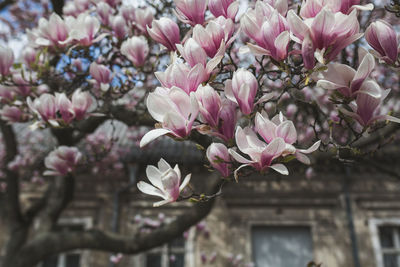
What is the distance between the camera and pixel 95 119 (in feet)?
12.0

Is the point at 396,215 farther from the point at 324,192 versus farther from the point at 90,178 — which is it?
the point at 90,178

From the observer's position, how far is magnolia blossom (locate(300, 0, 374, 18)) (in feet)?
3.61

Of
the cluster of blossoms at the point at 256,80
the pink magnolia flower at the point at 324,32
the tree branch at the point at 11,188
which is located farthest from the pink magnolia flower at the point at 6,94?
the tree branch at the point at 11,188

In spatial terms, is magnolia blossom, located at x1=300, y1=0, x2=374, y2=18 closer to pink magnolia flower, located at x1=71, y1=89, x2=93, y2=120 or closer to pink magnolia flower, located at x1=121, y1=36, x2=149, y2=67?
pink magnolia flower, located at x1=121, y1=36, x2=149, y2=67

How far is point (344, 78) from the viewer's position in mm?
1119

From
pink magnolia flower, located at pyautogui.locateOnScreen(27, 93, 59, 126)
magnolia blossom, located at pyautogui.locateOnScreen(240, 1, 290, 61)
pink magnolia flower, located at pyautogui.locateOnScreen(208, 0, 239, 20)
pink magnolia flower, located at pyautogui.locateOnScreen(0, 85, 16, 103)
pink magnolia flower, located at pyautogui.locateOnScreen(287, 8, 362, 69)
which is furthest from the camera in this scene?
pink magnolia flower, located at pyautogui.locateOnScreen(0, 85, 16, 103)

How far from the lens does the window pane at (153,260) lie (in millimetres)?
7969

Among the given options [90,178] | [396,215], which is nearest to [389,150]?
[396,215]

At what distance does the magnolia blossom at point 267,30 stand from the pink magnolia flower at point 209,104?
20cm

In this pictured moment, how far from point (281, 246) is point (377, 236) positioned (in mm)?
1972

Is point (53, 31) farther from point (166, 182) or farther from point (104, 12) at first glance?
point (166, 182)

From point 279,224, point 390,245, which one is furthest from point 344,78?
point 390,245

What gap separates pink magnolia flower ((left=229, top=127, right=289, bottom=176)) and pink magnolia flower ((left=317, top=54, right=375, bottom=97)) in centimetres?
22

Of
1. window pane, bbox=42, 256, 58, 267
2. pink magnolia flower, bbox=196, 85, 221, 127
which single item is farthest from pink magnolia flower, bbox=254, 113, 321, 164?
window pane, bbox=42, 256, 58, 267
